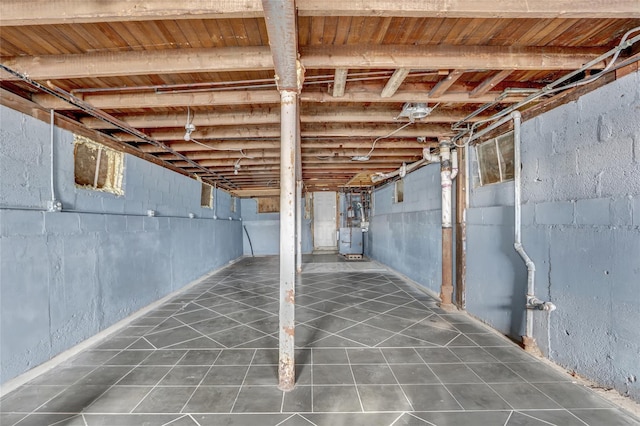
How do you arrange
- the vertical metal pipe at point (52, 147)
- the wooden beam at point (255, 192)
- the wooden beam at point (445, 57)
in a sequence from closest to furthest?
the wooden beam at point (445, 57) < the vertical metal pipe at point (52, 147) < the wooden beam at point (255, 192)

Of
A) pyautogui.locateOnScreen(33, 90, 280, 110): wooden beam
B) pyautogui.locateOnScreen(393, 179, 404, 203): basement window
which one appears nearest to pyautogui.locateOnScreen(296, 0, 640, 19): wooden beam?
pyautogui.locateOnScreen(33, 90, 280, 110): wooden beam

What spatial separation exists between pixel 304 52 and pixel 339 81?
434mm

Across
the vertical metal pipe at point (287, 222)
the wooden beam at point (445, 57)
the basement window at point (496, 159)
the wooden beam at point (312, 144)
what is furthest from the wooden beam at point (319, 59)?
the wooden beam at point (312, 144)

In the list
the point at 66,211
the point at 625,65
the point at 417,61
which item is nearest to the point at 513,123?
the point at 625,65

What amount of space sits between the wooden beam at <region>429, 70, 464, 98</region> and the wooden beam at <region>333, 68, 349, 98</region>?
0.79 metres

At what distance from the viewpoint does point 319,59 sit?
1.95 metres

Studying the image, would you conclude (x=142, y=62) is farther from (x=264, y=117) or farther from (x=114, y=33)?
(x=264, y=117)

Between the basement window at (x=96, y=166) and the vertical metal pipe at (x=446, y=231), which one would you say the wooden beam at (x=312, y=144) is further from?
the basement window at (x=96, y=166)

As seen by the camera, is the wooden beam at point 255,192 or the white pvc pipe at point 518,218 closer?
the white pvc pipe at point 518,218

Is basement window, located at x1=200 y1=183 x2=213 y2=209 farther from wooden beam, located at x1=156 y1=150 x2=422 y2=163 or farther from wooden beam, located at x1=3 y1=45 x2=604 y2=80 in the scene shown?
wooden beam, located at x1=3 y1=45 x2=604 y2=80

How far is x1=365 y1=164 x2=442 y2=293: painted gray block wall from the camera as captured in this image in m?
4.52

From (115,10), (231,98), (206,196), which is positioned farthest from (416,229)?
(115,10)

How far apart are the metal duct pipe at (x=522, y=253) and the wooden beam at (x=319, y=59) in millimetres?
789

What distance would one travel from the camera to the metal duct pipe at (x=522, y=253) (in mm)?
2478
